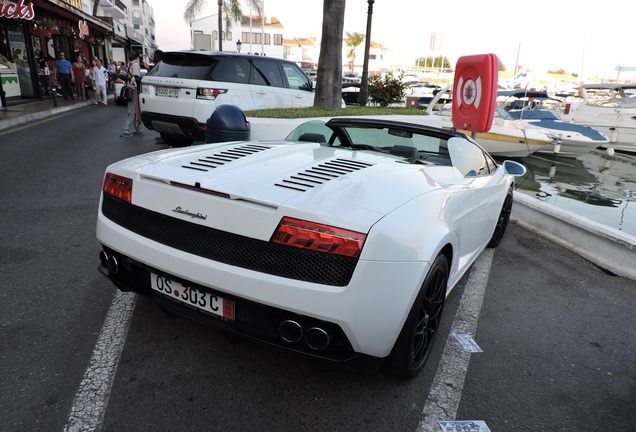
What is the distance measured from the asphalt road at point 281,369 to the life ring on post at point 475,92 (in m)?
3.12

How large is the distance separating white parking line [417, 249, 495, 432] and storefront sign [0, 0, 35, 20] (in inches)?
608

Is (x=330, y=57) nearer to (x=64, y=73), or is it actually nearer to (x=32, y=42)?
(x=32, y=42)

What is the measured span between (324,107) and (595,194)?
641 cm

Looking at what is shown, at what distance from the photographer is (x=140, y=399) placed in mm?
2182

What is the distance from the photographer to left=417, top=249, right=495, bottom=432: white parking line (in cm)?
224

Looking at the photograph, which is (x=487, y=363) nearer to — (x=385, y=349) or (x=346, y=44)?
(x=385, y=349)

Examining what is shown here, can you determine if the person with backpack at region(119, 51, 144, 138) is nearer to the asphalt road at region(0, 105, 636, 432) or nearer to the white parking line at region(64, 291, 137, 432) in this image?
the asphalt road at region(0, 105, 636, 432)

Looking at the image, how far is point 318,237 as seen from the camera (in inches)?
75.2

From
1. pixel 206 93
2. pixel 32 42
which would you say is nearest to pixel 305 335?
pixel 206 93

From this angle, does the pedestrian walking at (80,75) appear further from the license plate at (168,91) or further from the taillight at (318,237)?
the taillight at (318,237)

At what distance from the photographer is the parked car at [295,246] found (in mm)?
1913

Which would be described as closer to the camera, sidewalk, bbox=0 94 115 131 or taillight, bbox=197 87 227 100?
taillight, bbox=197 87 227 100

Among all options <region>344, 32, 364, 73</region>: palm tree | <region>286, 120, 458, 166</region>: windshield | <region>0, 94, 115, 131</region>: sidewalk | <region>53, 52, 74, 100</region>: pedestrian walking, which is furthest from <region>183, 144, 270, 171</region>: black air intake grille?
<region>344, 32, 364, 73</region>: palm tree

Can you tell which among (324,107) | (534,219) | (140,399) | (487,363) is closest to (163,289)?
(140,399)
